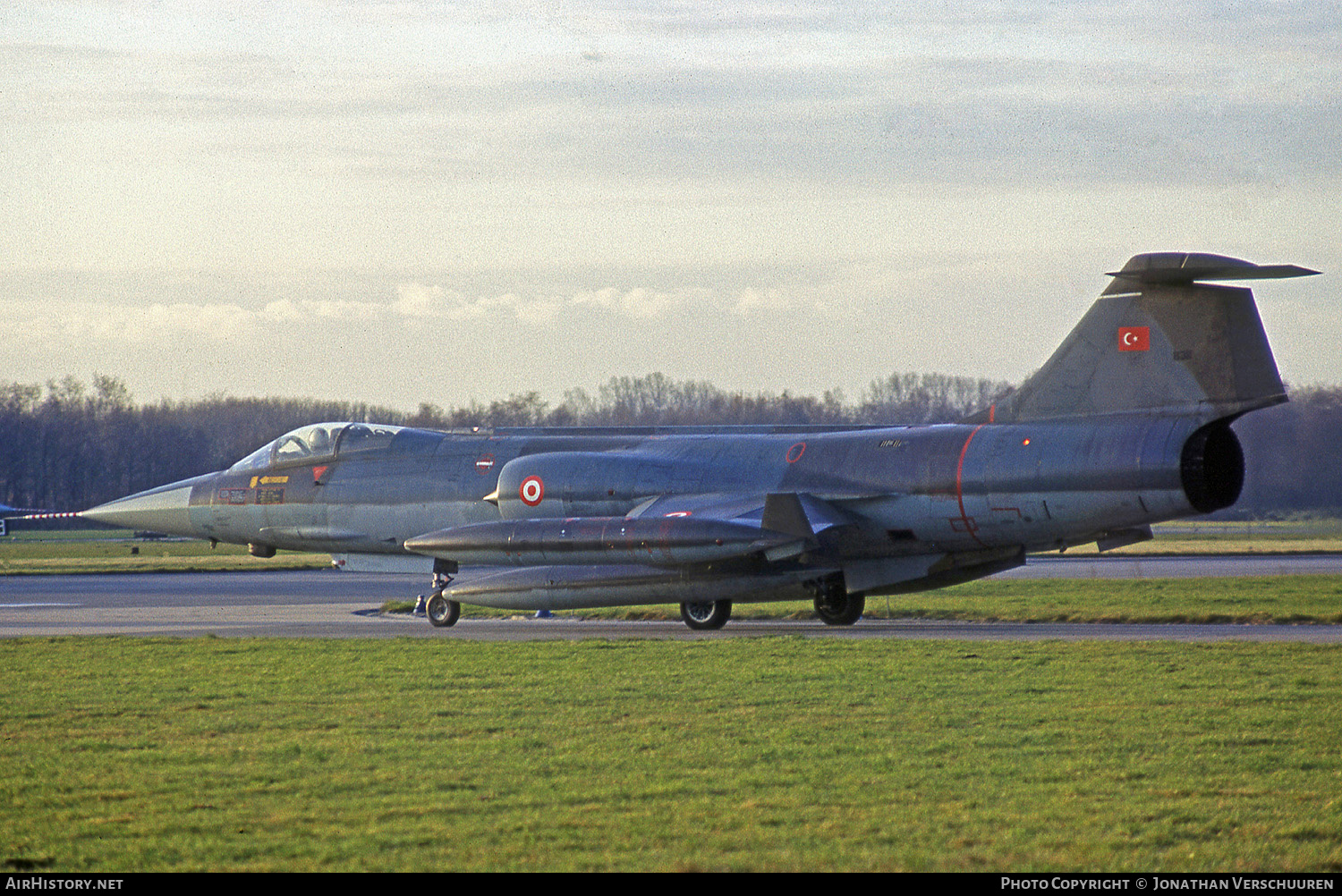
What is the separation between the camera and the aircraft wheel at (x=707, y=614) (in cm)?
1895

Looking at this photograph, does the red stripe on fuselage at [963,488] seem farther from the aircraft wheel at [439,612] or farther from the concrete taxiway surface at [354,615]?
the aircraft wheel at [439,612]

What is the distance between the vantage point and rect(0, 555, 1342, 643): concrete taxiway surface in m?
17.2

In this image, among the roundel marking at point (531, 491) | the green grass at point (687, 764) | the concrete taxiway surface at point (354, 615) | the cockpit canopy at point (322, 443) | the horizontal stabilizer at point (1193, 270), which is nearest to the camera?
the green grass at point (687, 764)

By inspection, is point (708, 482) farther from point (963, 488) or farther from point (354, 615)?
point (354, 615)

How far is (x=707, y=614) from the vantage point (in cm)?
1906

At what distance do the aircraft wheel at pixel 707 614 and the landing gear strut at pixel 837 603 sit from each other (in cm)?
130

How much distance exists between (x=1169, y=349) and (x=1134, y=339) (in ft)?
1.54

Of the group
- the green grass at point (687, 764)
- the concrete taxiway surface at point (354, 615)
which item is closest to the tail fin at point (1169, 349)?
the concrete taxiway surface at point (354, 615)

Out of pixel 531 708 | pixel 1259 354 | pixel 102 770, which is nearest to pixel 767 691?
pixel 531 708

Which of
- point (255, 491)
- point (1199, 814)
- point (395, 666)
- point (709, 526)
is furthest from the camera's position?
point (255, 491)

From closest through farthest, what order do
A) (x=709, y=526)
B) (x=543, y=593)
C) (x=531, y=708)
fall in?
1. (x=531, y=708)
2. (x=709, y=526)
3. (x=543, y=593)

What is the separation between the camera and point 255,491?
72.6 feet
